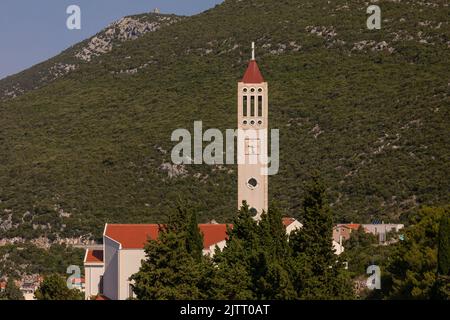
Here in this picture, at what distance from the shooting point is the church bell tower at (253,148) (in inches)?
2325

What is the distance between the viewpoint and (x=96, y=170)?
105 meters

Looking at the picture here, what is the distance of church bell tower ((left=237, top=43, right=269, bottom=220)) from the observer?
59.1 metres

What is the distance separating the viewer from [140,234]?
6259cm

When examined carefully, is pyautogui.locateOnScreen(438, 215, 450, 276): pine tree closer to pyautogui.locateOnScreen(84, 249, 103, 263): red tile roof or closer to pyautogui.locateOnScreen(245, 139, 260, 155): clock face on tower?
pyautogui.locateOnScreen(245, 139, 260, 155): clock face on tower

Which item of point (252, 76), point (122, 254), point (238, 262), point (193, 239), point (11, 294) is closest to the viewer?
point (238, 262)

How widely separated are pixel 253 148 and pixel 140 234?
6.21m

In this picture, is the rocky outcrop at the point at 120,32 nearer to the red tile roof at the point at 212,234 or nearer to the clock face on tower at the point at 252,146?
the red tile roof at the point at 212,234

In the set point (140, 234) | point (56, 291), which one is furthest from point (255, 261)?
point (140, 234)

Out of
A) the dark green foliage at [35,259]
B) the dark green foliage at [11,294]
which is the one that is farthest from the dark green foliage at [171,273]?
the dark green foliage at [35,259]

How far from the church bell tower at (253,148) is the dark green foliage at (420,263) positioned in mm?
5180

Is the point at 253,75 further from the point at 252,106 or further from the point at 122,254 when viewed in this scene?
the point at 122,254

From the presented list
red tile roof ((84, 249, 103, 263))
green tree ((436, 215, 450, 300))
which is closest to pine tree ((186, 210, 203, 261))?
green tree ((436, 215, 450, 300))

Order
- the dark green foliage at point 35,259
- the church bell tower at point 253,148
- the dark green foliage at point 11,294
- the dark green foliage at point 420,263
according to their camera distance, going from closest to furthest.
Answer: the dark green foliage at point 420,263, the church bell tower at point 253,148, the dark green foliage at point 11,294, the dark green foliage at point 35,259

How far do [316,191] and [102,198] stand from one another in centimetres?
5268
